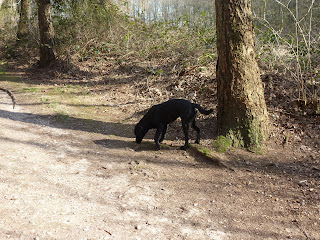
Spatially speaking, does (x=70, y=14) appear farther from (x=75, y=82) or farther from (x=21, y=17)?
(x=75, y=82)

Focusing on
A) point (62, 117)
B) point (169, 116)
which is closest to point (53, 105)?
point (62, 117)

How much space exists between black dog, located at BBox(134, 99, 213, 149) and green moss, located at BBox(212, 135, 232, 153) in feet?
→ 1.39

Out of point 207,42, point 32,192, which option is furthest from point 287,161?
point 207,42

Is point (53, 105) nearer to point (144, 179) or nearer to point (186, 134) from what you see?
point (186, 134)

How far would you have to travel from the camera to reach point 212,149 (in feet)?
19.5

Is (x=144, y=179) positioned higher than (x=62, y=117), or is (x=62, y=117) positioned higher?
(x=62, y=117)

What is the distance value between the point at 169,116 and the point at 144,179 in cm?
178

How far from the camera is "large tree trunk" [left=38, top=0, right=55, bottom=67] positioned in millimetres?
13578

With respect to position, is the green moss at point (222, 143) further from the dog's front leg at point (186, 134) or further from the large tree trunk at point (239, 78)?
the dog's front leg at point (186, 134)

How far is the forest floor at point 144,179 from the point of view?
360cm

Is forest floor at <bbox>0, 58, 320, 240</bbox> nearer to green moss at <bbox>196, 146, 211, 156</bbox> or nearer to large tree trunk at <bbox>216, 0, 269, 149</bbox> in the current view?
green moss at <bbox>196, 146, 211, 156</bbox>

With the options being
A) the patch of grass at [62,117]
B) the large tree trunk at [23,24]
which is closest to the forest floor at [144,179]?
the patch of grass at [62,117]

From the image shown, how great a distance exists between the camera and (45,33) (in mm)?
13875

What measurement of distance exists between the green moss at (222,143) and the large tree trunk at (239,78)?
0.32ft
